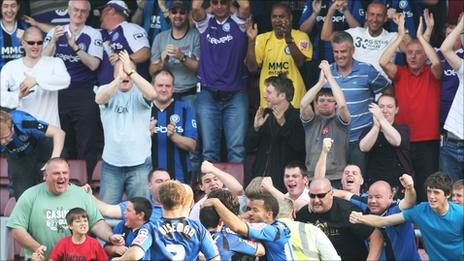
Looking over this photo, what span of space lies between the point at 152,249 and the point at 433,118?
5426 millimetres

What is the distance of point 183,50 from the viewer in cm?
1883

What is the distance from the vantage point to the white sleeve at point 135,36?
19.1m

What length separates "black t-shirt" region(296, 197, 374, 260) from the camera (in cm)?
1579

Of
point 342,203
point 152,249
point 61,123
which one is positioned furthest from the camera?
point 61,123

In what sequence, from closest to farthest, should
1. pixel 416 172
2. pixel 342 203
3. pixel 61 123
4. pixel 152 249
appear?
pixel 152 249 → pixel 342 203 → pixel 416 172 → pixel 61 123

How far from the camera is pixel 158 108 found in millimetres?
18031

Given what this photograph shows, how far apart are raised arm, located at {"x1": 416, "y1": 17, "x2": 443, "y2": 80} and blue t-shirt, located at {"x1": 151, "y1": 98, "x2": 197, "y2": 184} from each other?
2.74 metres

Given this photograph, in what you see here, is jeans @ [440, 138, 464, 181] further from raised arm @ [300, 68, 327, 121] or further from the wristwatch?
the wristwatch

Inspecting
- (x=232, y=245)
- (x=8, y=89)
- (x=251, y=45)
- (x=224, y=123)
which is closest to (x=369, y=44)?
(x=251, y=45)

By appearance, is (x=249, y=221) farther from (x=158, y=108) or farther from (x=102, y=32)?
(x=102, y=32)

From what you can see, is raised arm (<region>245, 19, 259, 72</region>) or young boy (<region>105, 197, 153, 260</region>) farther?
raised arm (<region>245, 19, 259, 72</region>)

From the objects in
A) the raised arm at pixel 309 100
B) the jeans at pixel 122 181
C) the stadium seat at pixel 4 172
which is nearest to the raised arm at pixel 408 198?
the raised arm at pixel 309 100

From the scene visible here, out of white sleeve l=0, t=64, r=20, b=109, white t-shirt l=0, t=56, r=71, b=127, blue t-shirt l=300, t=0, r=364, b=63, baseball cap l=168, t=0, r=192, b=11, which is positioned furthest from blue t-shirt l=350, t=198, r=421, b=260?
white sleeve l=0, t=64, r=20, b=109

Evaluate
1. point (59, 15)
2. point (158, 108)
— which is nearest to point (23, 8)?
point (59, 15)
